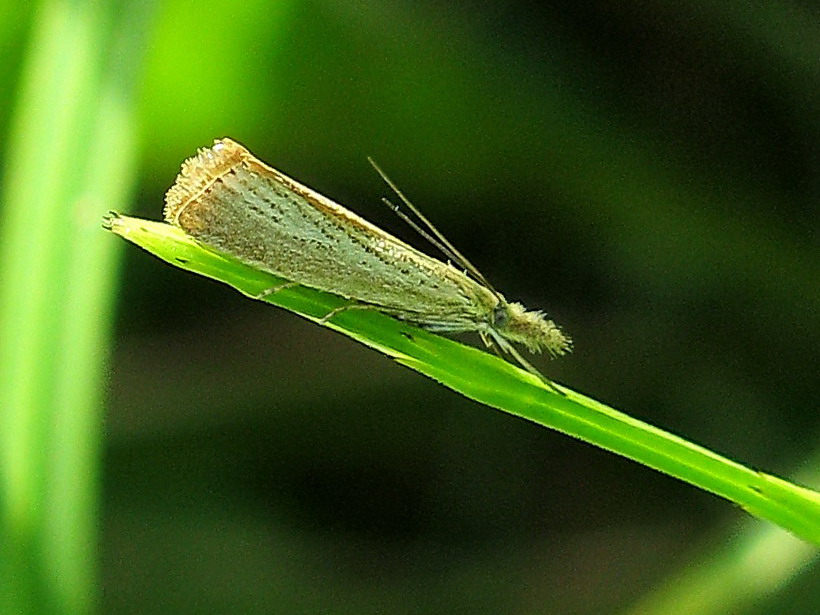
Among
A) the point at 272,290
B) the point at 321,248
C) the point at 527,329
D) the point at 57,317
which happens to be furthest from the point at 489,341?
the point at 57,317

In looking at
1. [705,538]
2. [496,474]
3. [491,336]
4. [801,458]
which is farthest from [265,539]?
[801,458]

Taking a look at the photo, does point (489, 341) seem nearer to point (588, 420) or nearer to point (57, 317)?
point (588, 420)

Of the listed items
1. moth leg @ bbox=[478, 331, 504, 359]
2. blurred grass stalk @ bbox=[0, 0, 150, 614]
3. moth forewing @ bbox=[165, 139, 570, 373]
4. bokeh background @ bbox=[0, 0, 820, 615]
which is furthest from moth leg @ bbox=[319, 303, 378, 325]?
bokeh background @ bbox=[0, 0, 820, 615]

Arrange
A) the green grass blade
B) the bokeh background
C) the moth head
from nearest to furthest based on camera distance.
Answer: the green grass blade, the moth head, the bokeh background

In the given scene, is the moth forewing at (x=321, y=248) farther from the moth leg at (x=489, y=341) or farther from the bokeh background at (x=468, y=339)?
the bokeh background at (x=468, y=339)

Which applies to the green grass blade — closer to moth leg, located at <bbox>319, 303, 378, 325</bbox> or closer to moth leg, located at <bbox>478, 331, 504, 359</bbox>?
moth leg, located at <bbox>319, 303, 378, 325</bbox>

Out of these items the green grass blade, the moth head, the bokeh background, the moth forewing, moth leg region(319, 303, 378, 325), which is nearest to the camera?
the green grass blade
